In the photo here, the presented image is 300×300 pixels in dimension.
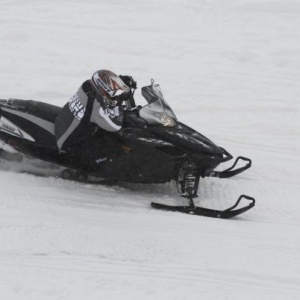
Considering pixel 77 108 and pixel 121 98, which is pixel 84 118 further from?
pixel 121 98

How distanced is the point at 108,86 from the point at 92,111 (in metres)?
0.29

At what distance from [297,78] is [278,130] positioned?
1719 mm

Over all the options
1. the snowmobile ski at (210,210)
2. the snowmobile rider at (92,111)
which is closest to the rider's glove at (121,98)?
the snowmobile rider at (92,111)

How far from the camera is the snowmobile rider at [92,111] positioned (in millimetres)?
5418

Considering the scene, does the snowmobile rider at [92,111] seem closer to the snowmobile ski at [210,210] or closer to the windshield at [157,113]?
the windshield at [157,113]

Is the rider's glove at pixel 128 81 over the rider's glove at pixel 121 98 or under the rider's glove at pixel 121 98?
over

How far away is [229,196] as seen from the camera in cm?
587

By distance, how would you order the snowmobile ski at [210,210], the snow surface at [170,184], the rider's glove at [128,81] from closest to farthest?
1. the snow surface at [170,184]
2. the snowmobile ski at [210,210]
3. the rider's glove at [128,81]

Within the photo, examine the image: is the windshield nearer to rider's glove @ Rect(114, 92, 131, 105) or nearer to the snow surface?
rider's glove @ Rect(114, 92, 131, 105)

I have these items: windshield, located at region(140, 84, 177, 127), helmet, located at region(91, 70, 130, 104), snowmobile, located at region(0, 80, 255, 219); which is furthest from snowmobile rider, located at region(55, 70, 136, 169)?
windshield, located at region(140, 84, 177, 127)

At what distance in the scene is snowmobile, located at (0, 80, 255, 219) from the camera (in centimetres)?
550

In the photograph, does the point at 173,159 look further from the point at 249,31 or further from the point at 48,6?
the point at 48,6

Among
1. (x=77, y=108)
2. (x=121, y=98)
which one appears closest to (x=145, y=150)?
(x=121, y=98)

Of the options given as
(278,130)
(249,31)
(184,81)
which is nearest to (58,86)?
(184,81)
